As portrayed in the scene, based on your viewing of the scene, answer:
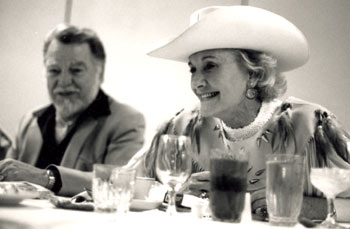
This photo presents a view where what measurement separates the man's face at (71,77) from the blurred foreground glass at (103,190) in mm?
1236

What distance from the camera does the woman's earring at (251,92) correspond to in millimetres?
2016

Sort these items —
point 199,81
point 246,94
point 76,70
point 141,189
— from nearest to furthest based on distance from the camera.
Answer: point 141,189 → point 199,81 → point 246,94 → point 76,70

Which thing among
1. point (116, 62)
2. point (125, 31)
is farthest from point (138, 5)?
point (116, 62)

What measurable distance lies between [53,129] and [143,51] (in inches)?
23.5

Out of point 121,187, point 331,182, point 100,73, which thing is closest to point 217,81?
point 100,73

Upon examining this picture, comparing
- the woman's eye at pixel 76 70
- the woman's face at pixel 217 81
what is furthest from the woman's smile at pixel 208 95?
the woman's eye at pixel 76 70

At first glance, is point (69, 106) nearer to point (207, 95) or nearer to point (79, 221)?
point (207, 95)

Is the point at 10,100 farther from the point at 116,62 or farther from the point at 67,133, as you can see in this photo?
the point at 116,62

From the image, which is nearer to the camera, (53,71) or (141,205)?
(141,205)

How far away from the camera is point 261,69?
202cm

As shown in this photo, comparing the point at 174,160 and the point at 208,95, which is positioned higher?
the point at 208,95

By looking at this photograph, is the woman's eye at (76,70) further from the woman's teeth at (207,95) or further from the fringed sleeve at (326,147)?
the fringed sleeve at (326,147)

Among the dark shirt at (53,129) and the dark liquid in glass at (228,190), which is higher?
the dark shirt at (53,129)

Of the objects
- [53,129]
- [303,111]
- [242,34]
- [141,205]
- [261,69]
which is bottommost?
[141,205]
